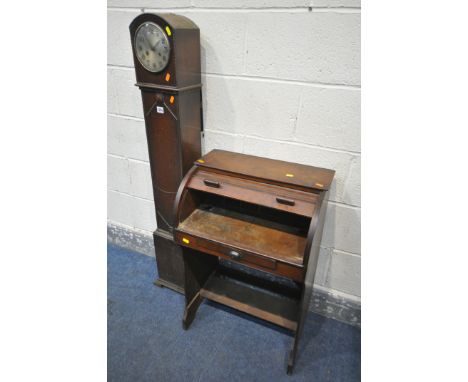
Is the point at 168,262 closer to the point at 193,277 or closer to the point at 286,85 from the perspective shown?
the point at 193,277

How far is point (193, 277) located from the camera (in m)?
1.76

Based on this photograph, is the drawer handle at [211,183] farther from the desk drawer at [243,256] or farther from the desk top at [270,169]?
the desk drawer at [243,256]

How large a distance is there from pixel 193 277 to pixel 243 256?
1.89 feet

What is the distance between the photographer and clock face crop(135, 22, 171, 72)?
4.35 feet

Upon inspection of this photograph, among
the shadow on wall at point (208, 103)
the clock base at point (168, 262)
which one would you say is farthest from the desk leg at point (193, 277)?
the shadow on wall at point (208, 103)

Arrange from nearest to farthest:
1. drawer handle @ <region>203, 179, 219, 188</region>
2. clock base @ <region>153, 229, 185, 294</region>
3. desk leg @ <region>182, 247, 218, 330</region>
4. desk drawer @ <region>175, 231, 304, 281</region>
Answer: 1. desk drawer @ <region>175, 231, 304, 281</region>
2. drawer handle @ <region>203, 179, 219, 188</region>
3. desk leg @ <region>182, 247, 218, 330</region>
4. clock base @ <region>153, 229, 185, 294</region>

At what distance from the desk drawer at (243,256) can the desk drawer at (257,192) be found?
0.74 ft

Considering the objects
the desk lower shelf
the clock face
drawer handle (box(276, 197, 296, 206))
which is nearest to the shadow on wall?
the clock face

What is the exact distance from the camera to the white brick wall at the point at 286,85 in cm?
131

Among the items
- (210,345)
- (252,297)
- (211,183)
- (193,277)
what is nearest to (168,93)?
(211,183)

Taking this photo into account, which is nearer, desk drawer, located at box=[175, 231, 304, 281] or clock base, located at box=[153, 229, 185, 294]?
desk drawer, located at box=[175, 231, 304, 281]

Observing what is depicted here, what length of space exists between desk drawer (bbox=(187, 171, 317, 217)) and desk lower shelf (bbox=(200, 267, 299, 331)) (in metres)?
0.78

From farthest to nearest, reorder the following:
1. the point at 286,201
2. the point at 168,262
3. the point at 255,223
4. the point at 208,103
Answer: the point at 168,262
the point at 208,103
the point at 255,223
the point at 286,201

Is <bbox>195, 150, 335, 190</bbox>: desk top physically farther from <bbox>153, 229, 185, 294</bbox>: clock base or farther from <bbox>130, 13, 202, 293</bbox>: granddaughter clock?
<bbox>153, 229, 185, 294</bbox>: clock base
